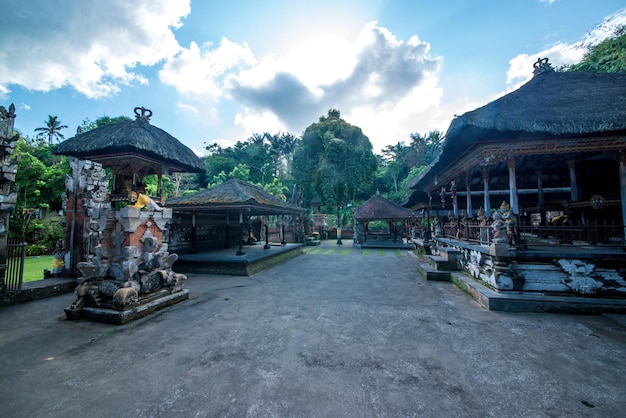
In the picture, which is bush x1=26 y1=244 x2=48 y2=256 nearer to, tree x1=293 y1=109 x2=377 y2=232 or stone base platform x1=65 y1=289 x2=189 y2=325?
stone base platform x1=65 y1=289 x2=189 y2=325

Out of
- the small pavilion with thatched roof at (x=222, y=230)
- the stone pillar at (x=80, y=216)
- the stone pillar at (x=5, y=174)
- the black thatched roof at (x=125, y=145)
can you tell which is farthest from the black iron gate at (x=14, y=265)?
the small pavilion with thatched roof at (x=222, y=230)

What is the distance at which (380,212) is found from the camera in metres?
19.2

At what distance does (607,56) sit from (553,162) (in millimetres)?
16689

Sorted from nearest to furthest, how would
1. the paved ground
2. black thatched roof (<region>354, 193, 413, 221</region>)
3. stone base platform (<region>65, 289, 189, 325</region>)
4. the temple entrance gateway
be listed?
1. the paved ground
2. stone base platform (<region>65, 289, 189, 325</region>)
3. the temple entrance gateway
4. black thatched roof (<region>354, 193, 413, 221</region>)

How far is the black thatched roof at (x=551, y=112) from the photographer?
528 centimetres

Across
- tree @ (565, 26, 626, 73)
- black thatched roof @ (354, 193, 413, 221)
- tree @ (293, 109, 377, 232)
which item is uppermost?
tree @ (565, 26, 626, 73)

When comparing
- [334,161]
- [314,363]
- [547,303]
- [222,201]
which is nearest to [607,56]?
[334,161]

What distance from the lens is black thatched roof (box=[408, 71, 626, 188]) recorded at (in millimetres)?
5281

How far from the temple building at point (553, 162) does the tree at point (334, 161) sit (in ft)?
71.0

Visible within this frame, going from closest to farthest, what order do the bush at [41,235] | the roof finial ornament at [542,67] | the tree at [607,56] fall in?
the roof finial ornament at [542,67] → the tree at [607,56] → the bush at [41,235]

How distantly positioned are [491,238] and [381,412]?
5114 mm

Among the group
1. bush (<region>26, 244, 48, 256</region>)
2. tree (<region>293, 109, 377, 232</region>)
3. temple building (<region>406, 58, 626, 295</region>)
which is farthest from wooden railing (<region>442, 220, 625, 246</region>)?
bush (<region>26, 244, 48, 256</region>)

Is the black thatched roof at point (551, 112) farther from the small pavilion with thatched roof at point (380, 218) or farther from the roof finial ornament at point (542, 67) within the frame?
the small pavilion with thatched roof at point (380, 218)

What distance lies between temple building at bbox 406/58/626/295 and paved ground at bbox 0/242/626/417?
964mm
